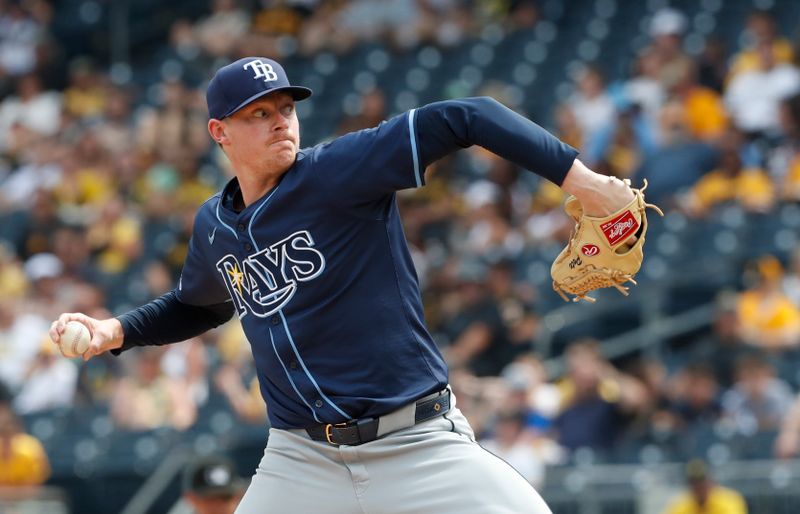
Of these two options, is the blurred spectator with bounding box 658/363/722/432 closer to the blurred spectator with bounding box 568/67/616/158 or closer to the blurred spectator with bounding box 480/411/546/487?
the blurred spectator with bounding box 480/411/546/487

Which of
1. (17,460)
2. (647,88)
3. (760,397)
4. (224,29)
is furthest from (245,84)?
(224,29)

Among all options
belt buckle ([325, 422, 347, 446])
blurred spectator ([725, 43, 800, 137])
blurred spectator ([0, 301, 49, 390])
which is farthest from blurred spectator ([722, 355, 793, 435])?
blurred spectator ([0, 301, 49, 390])

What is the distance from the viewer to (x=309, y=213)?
3500mm

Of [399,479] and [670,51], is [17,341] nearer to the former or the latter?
[670,51]

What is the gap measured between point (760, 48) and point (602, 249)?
7377 millimetres

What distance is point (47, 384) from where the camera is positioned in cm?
1041

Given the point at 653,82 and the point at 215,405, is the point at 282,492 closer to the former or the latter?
the point at 215,405

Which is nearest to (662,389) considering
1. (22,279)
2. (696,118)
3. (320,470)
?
(696,118)

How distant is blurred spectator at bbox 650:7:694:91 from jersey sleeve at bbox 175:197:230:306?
698cm

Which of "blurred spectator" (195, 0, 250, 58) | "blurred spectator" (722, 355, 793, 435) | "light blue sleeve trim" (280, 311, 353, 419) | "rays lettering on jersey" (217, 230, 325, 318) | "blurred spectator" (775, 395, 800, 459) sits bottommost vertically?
"blurred spectator" (775, 395, 800, 459)

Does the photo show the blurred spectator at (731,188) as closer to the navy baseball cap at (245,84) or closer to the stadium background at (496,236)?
the stadium background at (496,236)

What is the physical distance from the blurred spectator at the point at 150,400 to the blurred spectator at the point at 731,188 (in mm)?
3939

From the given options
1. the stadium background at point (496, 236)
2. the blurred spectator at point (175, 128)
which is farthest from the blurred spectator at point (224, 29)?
the blurred spectator at point (175, 128)

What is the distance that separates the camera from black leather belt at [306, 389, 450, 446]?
348 cm
